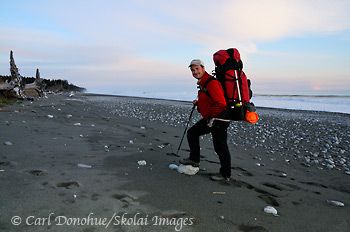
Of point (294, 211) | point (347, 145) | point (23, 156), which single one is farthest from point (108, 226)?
point (347, 145)

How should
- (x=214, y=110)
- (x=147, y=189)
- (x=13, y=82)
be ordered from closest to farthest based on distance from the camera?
(x=147, y=189) < (x=214, y=110) < (x=13, y=82)

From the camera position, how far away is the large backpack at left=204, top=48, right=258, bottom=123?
4504mm

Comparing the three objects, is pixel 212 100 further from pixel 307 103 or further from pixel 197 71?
pixel 307 103

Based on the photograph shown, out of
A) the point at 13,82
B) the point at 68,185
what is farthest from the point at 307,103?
the point at 68,185

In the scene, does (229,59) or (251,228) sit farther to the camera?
(229,59)

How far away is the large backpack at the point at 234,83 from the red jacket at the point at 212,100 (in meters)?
0.13

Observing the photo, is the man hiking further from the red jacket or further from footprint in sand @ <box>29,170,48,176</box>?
footprint in sand @ <box>29,170,48,176</box>

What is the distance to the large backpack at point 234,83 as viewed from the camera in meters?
4.50

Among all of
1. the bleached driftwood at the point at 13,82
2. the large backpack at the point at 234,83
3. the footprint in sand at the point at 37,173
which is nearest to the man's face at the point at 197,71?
the large backpack at the point at 234,83

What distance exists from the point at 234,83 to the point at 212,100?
1.74ft

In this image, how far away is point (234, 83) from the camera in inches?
178

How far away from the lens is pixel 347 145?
9.92 meters

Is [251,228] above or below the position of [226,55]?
below

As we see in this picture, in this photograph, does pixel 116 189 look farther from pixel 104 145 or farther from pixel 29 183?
pixel 104 145
